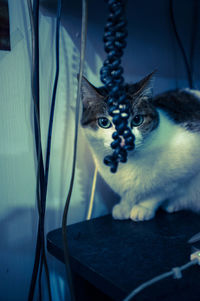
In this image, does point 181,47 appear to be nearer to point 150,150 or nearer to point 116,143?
point 150,150

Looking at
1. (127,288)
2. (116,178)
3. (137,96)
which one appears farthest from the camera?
(116,178)

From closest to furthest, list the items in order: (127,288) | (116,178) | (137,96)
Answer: (127,288)
(137,96)
(116,178)

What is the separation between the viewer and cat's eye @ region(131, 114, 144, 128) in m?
0.70

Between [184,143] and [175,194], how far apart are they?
19 centimetres

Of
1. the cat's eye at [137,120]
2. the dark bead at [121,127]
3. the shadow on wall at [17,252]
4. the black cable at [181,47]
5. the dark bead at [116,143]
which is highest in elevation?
the black cable at [181,47]

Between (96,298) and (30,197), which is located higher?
(30,197)

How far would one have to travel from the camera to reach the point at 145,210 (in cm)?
85

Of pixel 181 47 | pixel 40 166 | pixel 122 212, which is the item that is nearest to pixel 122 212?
pixel 122 212

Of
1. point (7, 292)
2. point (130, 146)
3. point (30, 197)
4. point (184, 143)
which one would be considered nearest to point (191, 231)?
point (184, 143)

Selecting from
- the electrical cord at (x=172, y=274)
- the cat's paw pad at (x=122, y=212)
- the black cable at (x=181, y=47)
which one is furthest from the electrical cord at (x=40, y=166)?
the black cable at (x=181, y=47)

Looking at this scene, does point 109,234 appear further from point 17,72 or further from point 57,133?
point 17,72

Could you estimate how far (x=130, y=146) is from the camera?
1.75 feet

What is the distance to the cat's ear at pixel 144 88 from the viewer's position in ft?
2.35

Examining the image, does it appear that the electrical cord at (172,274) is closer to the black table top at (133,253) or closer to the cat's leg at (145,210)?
the black table top at (133,253)
